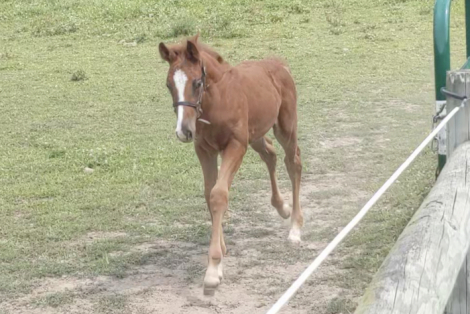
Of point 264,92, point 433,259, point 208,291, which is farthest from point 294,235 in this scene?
point 433,259

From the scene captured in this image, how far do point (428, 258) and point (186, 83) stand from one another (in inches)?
89.1

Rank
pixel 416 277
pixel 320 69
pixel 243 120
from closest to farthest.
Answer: pixel 416 277 < pixel 243 120 < pixel 320 69

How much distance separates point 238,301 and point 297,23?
36.9 feet

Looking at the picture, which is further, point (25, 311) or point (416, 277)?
point (25, 311)

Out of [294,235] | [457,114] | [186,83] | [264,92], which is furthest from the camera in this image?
[294,235]

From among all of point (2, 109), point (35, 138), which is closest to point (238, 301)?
point (35, 138)

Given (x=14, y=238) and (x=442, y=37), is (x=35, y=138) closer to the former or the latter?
(x=14, y=238)

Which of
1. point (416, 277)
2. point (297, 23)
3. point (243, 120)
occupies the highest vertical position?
point (416, 277)

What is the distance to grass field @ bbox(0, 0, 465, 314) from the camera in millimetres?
4859

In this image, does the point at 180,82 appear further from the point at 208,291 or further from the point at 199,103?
the point at 208,291

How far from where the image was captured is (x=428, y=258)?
2.31 m

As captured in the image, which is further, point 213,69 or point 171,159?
point 171,159

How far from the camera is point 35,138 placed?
853cm

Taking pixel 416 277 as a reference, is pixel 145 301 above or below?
below
